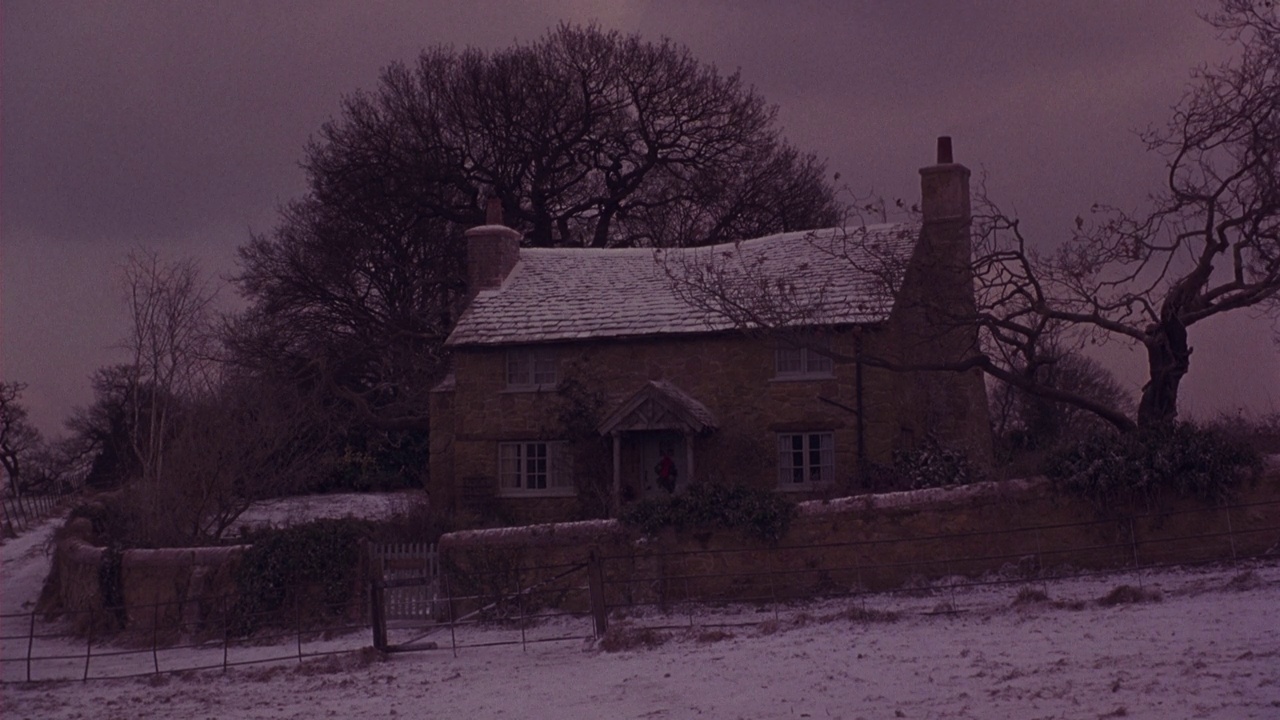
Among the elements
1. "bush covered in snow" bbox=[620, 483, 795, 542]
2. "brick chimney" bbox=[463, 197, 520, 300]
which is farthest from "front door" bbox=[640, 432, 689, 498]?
"bush covered in snow" bbox=[620, 483, 795, 542]

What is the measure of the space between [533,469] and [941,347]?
8.98 m

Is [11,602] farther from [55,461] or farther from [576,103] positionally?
[55,461]

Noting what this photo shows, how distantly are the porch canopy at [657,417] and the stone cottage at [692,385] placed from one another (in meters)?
0.04

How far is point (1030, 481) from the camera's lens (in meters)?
18.8

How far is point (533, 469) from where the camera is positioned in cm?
2848

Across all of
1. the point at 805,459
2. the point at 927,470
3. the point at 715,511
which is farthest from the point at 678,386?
the point at 715,511

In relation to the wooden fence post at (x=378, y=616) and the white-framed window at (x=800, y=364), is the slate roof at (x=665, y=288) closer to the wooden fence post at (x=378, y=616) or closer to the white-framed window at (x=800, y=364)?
the white-framed window at (x=800, y=364)

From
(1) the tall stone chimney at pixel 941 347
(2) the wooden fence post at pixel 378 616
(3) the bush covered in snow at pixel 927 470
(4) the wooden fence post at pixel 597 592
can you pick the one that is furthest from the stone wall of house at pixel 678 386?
(2) the wooden fence post at pixel 378 616

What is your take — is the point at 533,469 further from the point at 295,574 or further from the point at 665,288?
the point at 295,574

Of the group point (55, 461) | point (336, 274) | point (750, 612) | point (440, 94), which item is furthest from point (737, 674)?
point (55, 461)

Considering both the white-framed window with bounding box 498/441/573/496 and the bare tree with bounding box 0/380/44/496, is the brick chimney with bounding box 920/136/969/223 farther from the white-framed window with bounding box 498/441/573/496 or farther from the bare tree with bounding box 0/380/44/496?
the bare tree with bounding box 0/380/44/496

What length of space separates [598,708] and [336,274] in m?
28.6

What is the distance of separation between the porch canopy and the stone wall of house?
1.30 ft

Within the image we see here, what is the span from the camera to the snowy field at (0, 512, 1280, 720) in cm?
1244
